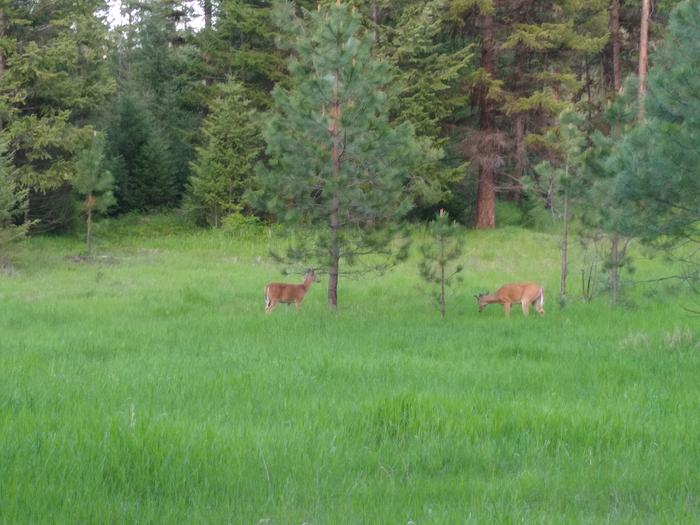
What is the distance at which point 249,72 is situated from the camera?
116 feet

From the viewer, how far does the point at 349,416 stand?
6.36 meters

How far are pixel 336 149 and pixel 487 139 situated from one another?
1845 centimetres

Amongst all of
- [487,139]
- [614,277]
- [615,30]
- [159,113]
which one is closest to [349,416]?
[614,277]

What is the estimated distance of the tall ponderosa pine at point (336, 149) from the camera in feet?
45.5

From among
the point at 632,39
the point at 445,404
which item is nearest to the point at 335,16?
the point at 445,404

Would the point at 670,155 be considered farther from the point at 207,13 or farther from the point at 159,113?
the point at 159,113

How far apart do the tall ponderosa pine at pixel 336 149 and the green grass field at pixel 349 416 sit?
156 cm

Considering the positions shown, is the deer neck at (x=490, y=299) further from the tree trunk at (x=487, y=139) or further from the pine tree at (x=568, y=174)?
the tree trunk at (x=487, y=139)

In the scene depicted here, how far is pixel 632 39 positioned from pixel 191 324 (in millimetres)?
30427

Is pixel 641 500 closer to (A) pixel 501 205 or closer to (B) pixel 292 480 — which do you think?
(B) pixel 292 480

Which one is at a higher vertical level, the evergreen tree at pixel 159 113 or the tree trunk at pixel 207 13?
the tree trunk at pixel 207 13

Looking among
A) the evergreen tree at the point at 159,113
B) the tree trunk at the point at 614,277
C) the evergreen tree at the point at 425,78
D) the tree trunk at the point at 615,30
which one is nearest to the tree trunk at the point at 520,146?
the evergreen tree at the point at 425,78

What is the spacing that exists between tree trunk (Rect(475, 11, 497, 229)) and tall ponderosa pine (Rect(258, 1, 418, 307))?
58.6ft

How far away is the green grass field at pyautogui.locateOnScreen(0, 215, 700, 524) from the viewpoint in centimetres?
453
